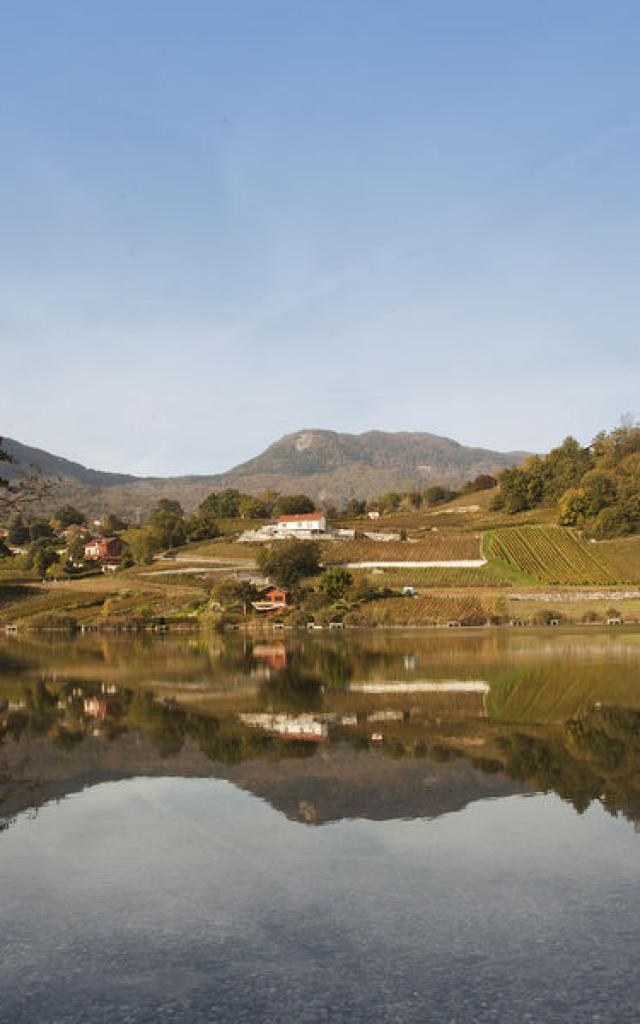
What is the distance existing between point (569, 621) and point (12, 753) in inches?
2942

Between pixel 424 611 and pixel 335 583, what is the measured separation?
13.9m

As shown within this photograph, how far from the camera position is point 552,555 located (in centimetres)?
12312

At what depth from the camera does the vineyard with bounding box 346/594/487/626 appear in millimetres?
100562

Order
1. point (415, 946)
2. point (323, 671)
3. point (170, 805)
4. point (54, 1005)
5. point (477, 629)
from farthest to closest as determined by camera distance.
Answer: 1. point (477, 629)
2. point (323, 671)
3. point (170, 805)
4. point (415, 946)
5. point (54, 1005)

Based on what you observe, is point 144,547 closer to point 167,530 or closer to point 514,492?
point 167,530

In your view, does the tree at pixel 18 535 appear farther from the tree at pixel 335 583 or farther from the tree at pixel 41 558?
the tree at pixel 335 583

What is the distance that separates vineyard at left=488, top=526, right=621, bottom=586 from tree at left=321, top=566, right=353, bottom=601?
76.0 feet

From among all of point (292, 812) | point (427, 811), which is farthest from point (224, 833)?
point (427, 811)

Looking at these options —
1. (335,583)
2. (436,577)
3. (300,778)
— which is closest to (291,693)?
(300,778)

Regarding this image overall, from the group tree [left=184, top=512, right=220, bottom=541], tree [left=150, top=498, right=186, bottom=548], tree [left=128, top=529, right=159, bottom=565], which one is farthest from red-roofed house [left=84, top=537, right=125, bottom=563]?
tree [left=184, top=512, right=220, bottom=541]

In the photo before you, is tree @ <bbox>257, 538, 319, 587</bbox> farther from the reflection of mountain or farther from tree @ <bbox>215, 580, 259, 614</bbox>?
the reflection of mountain

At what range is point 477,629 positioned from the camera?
94.5m

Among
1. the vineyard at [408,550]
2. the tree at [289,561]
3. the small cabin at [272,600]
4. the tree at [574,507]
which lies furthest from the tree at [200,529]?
the tree at [574,507]

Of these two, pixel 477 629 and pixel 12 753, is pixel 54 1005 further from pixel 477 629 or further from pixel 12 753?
pixel 477 629
